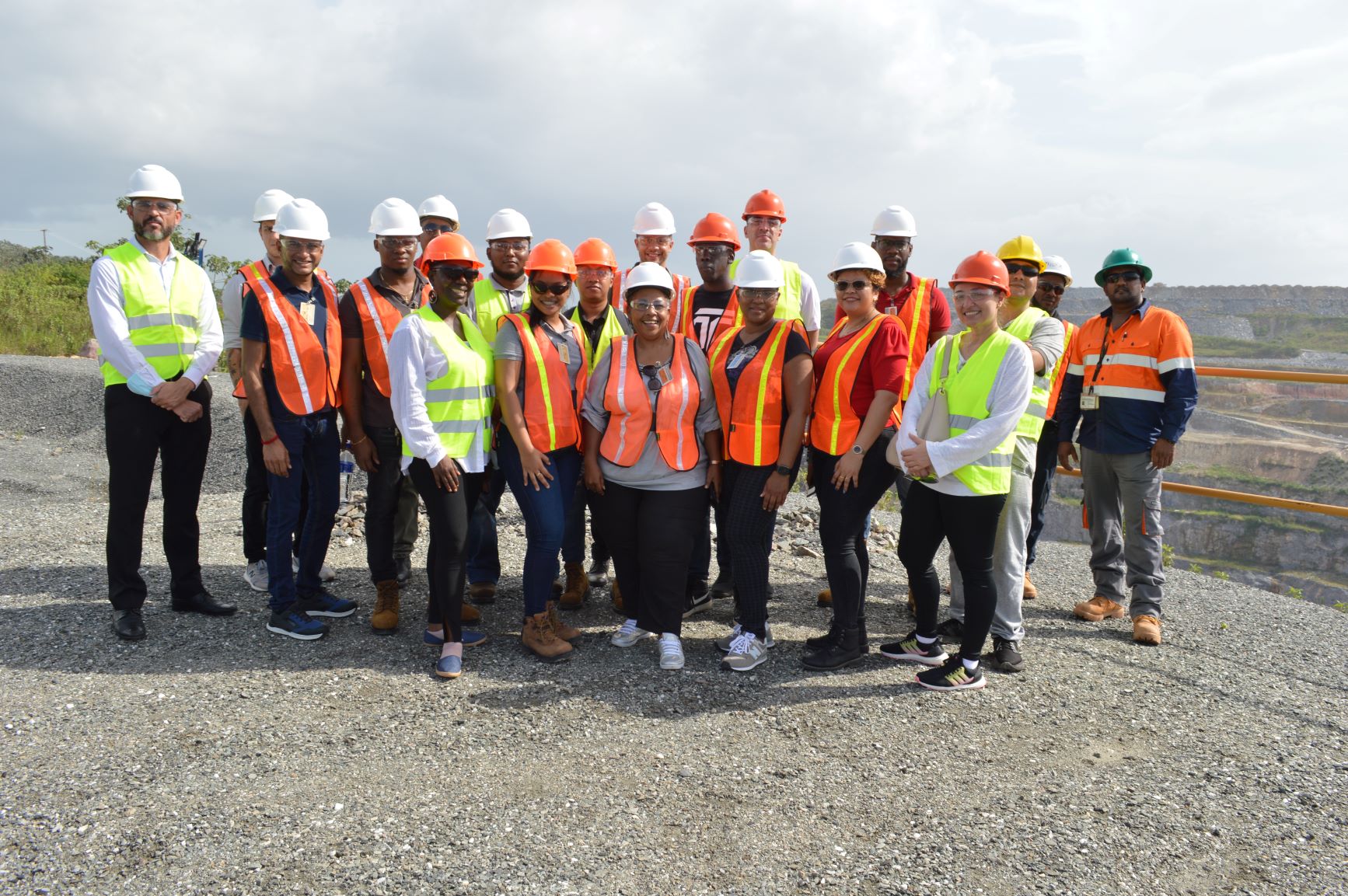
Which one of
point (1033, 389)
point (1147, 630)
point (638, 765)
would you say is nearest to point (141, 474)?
point (638, 765)

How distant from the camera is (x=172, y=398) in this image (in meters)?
4.60

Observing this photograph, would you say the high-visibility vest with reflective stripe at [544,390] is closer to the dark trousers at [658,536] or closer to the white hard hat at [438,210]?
the dark trousers at [658,536]

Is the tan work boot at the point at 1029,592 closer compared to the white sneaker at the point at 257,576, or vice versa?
the white sneaker at the point at 257,576

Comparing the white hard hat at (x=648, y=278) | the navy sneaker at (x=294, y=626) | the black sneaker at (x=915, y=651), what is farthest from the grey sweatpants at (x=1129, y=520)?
the navy sneaker at (x=294, y=626)

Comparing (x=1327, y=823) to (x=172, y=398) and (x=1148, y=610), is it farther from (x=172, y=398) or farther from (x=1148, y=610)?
(x=172, y=398)

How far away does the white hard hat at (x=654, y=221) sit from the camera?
19.5ft

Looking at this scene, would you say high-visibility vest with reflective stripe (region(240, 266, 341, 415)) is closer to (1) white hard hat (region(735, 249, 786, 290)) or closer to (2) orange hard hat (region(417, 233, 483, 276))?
(2) orange hard hat (region(417, 233, 483, 276))

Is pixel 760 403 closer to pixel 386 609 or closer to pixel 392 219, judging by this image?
pixel 392 219

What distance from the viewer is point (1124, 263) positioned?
5402 millimetres

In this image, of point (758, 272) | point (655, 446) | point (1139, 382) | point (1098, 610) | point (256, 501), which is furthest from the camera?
point (1098, 610)

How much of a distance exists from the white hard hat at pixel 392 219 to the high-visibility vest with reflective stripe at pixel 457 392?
0.63m

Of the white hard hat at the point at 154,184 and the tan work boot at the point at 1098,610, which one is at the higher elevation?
the white hard hat at the point at 154,184

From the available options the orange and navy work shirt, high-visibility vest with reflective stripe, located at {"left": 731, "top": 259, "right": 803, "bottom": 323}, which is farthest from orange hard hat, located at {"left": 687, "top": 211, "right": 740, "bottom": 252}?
the orange and navy work shirt

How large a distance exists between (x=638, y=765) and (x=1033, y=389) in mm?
3191
